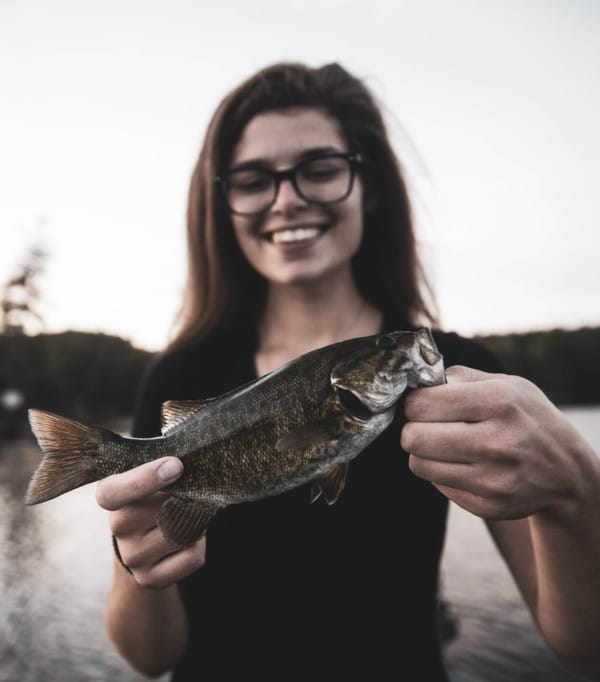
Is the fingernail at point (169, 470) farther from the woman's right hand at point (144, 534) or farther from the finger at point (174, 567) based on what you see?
the finger at point (174, 567)

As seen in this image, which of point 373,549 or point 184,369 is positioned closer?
point 373,549

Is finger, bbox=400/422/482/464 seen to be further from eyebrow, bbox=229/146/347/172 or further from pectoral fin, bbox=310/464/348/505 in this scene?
eyebrow, bbox=229/146/347/172

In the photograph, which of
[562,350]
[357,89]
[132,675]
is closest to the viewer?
[357,89]

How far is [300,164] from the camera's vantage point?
3309mm

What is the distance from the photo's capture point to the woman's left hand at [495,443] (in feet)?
6.12

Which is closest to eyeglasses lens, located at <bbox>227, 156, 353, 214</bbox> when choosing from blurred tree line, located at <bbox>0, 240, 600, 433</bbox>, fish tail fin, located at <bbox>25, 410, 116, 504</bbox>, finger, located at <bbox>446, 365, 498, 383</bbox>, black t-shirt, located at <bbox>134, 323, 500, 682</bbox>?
black t-shirt, located at <bbox>134, 323, 500, 682</bbox>

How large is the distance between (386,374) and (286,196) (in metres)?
1.72

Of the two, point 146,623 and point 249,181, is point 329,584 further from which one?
point 249,181

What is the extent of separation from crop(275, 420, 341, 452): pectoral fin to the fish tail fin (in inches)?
29.5

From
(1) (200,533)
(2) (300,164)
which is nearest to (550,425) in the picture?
(1) (200,533)

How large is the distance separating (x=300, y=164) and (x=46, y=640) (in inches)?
336

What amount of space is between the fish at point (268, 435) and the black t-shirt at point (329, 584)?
1070 millimetres

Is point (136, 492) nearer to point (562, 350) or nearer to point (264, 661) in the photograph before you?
point (264, 661)

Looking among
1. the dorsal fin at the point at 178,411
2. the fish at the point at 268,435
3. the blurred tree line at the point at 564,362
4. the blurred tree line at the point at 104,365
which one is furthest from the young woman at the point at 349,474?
the blurred tree line at the point at 564,362
